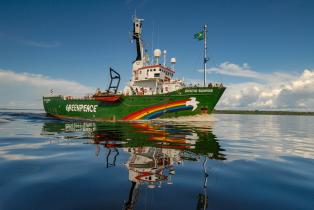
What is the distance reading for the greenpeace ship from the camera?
32656mm

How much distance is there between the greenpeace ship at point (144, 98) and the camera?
32.7 m

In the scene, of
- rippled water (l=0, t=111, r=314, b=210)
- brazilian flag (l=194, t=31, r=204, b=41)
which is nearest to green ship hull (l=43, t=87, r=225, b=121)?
Answer: brazilian flag (l=194, t=31, r=204, b=41)

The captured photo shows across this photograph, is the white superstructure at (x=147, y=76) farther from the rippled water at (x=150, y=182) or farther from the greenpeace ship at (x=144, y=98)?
the rippled water at (x=150, y=182)

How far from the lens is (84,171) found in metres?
6.65

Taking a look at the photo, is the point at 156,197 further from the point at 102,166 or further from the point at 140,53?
the point at 140,53

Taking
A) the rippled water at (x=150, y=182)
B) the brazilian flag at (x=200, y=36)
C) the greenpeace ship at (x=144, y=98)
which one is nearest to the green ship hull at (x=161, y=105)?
the greenpeace ship at (x=144, y=98)

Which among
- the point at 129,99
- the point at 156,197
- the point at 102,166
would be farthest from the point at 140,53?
the point at 156,197

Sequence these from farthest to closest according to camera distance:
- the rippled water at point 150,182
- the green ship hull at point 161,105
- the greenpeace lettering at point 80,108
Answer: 1. the greenpeace lettering at point 80,108
2. the green ship hull at point 161,105
3. the rippled water at point 150,182

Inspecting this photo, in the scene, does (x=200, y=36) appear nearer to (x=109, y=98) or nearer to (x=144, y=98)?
(x=144, y=98)

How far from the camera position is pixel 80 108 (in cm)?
4150

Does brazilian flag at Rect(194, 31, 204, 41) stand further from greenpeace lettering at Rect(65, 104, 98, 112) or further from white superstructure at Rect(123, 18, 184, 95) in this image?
greenpeace lettering at Rect(65, 104, 98, 112)

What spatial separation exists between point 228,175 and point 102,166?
3.97 meters

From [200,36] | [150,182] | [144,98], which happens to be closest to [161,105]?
[144,98]

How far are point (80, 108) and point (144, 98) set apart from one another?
580 inches
